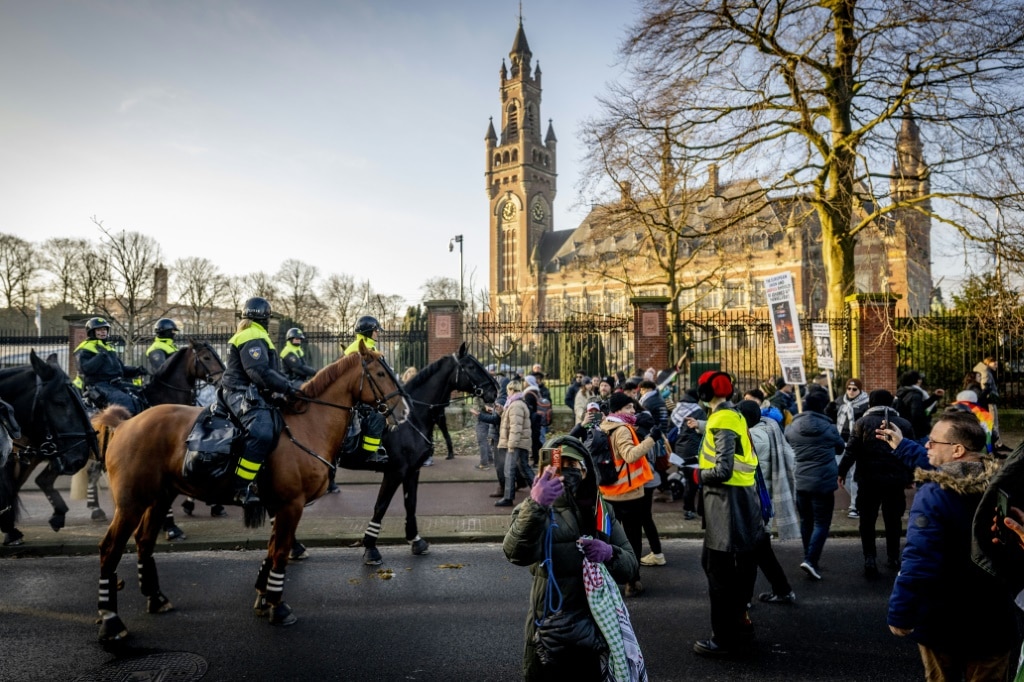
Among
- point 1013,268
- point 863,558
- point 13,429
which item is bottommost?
point 863,558

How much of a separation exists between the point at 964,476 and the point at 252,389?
527 cm

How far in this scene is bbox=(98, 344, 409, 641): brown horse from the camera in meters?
5.53

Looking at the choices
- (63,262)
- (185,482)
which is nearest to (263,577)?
(185,482)

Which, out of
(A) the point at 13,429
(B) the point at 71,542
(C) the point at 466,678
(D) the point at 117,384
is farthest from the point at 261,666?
(D) the point at 117,384

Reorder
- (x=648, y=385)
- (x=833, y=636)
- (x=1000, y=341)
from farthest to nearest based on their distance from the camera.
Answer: (x=1000, y=341) → (x=648, y=385) → (x=833, y=636)

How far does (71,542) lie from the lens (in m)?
7.90

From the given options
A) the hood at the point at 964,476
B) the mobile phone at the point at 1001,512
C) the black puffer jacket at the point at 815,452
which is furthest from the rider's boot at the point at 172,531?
the mobile phone at the point at 1001,512

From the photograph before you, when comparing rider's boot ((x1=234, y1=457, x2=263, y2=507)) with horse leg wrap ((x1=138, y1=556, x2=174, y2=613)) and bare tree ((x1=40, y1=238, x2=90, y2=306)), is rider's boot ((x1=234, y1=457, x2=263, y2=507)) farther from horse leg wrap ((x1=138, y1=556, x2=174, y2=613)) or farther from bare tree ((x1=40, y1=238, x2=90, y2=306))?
bare tree ((x1=40, y1=238, x2=90, y2=306))

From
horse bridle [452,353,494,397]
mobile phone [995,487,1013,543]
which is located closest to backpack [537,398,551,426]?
horse bridle [452,353,494,397]

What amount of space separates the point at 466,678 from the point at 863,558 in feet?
17.2

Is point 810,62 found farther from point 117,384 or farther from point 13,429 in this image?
point 13,429

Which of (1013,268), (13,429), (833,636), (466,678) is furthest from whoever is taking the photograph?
(1013,268)

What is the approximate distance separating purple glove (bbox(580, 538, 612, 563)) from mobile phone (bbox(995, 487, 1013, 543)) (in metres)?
1.59

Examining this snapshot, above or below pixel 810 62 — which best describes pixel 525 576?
below
